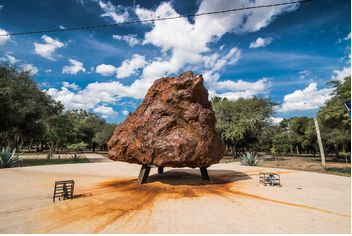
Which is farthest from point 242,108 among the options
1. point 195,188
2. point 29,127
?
point 29,127

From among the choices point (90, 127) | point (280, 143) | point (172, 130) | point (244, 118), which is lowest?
point (172, 130)

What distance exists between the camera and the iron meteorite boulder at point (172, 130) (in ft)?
30.5

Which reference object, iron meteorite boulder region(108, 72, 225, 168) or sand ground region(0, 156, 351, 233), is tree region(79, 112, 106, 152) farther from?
sand ground region(0, 156, 351, 233)

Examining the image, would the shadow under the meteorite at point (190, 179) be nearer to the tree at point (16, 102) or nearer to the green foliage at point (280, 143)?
the tree at point (16, 102)

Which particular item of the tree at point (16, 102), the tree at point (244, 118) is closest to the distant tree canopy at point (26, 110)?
the tree at point (16, 102)

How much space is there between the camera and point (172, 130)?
9.86 m

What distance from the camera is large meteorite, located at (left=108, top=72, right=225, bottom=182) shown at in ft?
30.5

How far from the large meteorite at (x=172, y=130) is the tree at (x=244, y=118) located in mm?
22131

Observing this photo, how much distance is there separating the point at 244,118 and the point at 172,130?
81.5ft

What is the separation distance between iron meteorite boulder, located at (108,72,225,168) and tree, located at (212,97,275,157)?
72.4 ft

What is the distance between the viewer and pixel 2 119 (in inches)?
792

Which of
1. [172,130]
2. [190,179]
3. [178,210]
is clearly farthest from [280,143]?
[178,210]

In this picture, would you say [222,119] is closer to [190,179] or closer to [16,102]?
[190,179]

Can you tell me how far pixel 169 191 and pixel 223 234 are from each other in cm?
440
